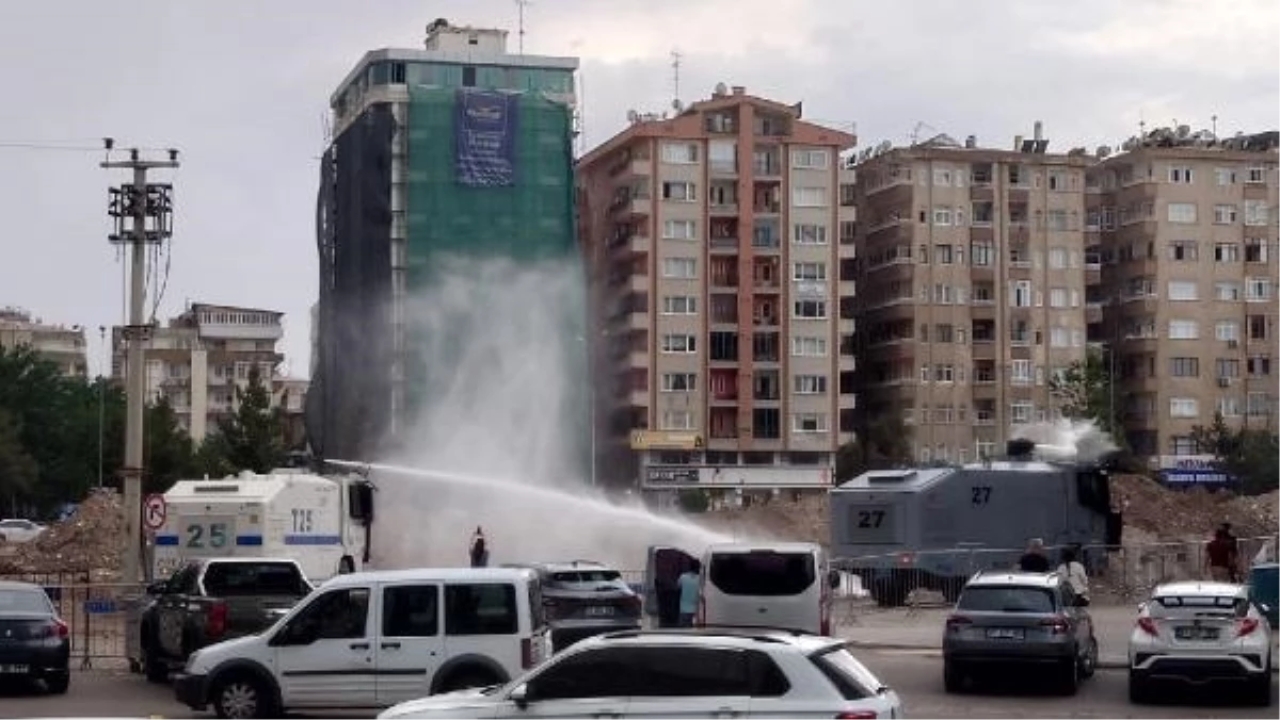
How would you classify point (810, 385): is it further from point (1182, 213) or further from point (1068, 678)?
point (1068, 678)

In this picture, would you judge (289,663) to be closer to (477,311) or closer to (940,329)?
(477,311)

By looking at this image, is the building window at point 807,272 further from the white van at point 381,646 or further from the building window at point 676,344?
the white van at point 381,646

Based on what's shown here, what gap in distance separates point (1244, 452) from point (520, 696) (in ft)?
270

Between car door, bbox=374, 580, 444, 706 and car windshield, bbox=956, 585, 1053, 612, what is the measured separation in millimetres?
7754

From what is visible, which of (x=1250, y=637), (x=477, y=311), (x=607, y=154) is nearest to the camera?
(x=1250, y=637)

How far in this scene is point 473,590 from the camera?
20500mm

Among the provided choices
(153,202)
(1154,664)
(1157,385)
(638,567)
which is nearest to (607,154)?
(1157,385)

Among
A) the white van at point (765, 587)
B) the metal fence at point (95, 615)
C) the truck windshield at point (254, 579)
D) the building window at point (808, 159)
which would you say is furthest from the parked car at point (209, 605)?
the building window at point (808, 159)

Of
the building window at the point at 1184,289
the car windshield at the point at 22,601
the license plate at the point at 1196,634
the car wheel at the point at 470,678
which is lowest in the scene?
the car wheel at the point at 470,678

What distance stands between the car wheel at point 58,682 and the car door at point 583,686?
12063 mm

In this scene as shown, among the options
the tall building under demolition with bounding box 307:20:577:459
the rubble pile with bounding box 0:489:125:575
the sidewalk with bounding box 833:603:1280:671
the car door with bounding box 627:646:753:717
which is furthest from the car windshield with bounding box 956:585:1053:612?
the tall building under demolition with bounding box 307:20:577:459

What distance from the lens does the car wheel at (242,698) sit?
812 inches

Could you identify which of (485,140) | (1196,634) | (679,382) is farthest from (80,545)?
(679,382)

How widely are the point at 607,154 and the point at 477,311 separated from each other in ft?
61.5
